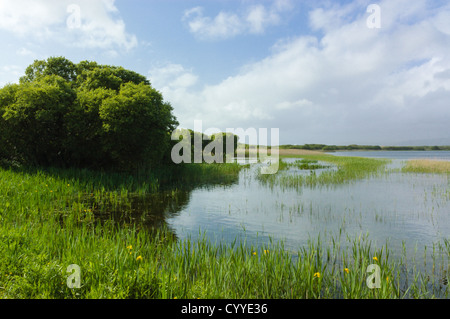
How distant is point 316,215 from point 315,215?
42mm

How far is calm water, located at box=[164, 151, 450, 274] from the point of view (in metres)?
8.89

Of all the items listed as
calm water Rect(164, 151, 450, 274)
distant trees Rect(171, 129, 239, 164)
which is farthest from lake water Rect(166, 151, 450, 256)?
distant trees Rect(171, 129, 239, 164)

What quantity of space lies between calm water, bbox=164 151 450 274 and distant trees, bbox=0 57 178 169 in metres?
5.89

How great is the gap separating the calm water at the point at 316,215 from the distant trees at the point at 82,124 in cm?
589

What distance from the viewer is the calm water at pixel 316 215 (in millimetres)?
8891

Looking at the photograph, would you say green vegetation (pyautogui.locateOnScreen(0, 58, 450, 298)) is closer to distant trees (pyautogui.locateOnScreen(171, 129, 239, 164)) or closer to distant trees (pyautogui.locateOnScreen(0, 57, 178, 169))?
distant trees (pyautogui.locateOnScreen(0, 57, 178, 169))

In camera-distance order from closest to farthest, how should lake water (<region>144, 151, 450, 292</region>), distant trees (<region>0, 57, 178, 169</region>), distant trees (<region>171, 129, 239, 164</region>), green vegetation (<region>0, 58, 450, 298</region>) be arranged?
green vegetation (<region>0, 58, 450, 298</region>)
lake water (<region>144, 151, 450, 292</region>)
distant trees (<region>0, 57, 178, 169</region>)
distant trees (<region>171, 129, 239, 164</region>)

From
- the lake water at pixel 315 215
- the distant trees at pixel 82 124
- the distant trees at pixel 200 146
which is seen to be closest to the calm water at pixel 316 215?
the lake water at pixel 315 215

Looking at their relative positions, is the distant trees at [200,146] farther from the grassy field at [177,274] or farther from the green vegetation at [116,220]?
the grassy field at [177,274]

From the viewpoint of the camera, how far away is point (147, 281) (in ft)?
15.0

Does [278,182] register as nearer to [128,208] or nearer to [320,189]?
[320,189]

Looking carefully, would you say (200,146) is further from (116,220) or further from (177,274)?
(177,274)

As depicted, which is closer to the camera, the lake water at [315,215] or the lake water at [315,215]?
the lake water at [315,215]
